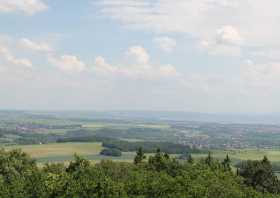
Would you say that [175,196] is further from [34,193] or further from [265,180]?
[265,180]

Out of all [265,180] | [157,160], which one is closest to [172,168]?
[157,160]

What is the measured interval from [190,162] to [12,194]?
51.2m

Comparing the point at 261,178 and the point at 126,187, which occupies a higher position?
the point at 126,187

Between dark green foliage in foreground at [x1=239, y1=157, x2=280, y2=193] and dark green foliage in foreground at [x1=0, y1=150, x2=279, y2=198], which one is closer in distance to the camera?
dark green foliage in foreground at [x1=0, y1=150, x2=279, y2=198]

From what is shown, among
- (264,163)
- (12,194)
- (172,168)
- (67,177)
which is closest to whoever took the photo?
(12,194)

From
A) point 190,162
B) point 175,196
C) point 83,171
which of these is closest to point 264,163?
point 190,162

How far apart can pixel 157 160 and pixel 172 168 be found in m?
5.44

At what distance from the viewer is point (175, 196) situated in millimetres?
71125

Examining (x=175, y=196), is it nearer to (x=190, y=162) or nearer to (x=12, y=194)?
(x=12, y=194)

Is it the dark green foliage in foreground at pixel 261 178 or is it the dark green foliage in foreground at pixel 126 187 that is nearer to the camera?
the dark green foliage in foreground at pixel 126 187

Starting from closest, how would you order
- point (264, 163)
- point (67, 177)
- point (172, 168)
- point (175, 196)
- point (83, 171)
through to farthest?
point (175, 196) → point (67, 177) → point (83, 171) → point (172, 168) → point (264, 163)

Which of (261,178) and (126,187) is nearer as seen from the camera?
(126,187)

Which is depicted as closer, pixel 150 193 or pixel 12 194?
pixel 150 193

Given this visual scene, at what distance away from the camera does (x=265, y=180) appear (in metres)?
116
